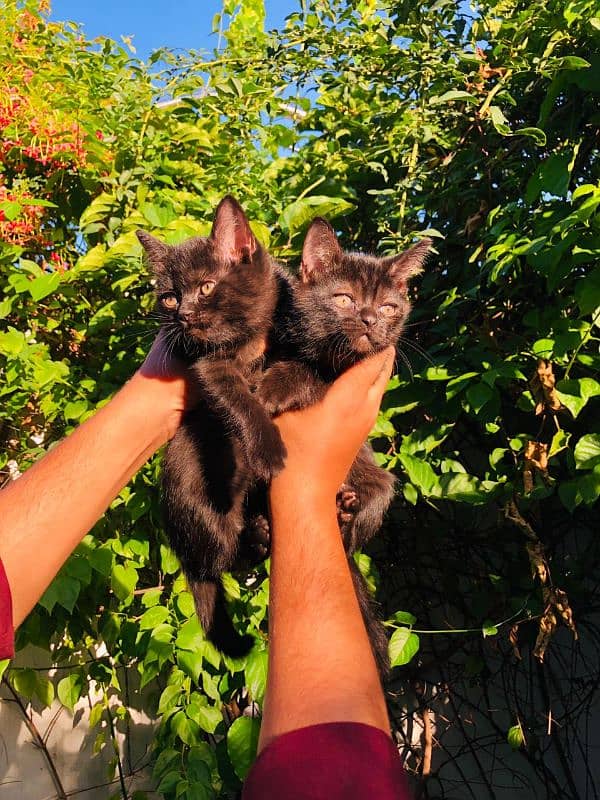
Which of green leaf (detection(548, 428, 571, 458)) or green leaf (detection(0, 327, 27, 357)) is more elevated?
green leaf (detection(0, 327, 27, 357))

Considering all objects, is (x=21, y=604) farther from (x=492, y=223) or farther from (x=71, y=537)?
(x=492, y=223)

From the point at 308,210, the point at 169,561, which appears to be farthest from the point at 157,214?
the point at 169,561

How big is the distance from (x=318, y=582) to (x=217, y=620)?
0.92m

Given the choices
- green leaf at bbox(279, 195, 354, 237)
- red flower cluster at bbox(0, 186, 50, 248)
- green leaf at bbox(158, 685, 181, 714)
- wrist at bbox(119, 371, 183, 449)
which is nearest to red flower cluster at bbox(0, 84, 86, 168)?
red flower cluster at bbox(0, 186, 50, 248)

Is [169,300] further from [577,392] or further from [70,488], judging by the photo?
[577,392]

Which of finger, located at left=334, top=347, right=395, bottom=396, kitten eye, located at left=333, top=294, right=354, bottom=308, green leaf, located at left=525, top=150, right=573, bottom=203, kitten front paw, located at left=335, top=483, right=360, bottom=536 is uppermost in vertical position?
green leaf, located at left=525, top=150, right=573, bottom=203

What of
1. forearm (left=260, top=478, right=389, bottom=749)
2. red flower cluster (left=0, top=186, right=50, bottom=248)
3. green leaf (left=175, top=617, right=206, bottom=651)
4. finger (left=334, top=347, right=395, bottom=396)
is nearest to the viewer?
forearm (left=260, top=478, right=389, bottom=749)

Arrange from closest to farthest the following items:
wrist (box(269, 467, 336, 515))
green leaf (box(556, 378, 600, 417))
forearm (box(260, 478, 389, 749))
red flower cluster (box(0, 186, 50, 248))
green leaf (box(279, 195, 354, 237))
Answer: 1. forearm (box(260, 478, 389, 749))
2. wrist (box(269, 467, 336, 515))
3. green leaf (box(556, 378, 600, 417))
4. green leaf (box(279, 195, 354, 237))
5. red flower cluster (box(0, 186, 50, 248))

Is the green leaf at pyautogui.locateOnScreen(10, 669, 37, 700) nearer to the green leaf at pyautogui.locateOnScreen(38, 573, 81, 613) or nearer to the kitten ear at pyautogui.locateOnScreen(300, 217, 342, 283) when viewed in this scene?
Answer: the green leaf at pyautogui.locateOnScreen(38, 573, 81, 613)

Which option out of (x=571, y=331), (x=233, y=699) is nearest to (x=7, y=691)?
(x=233, y=699)

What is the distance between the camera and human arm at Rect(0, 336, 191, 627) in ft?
4.45

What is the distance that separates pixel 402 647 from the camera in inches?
76.4

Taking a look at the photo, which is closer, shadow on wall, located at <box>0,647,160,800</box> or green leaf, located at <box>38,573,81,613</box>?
green leaf, located at <box>38,573,81,613</box>

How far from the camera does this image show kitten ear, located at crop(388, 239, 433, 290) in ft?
6.91
